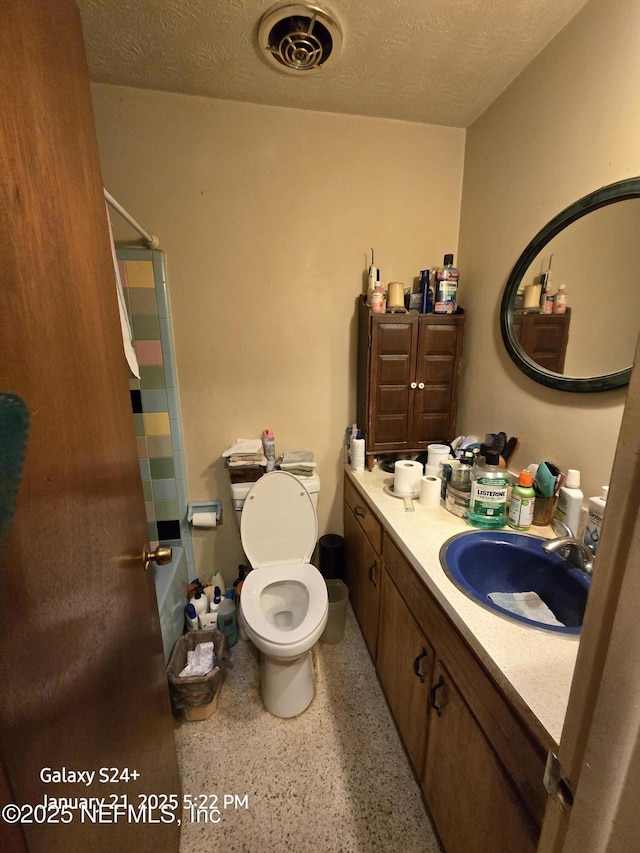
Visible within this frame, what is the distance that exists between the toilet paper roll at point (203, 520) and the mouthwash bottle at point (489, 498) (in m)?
→ 1.25

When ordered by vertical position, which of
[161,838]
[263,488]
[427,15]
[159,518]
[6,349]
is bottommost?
[161,838]

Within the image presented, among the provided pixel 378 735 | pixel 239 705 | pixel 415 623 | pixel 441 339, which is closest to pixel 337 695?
pixel 378 735

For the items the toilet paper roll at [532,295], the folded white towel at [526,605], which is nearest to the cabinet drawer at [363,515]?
the folded white towel at [526,605]

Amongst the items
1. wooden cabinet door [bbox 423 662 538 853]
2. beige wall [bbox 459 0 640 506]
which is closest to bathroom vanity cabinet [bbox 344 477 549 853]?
wooden cabinet door [bbox 423 662 538 853]

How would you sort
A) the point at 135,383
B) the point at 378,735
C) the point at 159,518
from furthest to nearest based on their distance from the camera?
the point at 159,518 < the point at 135,383 < the point at 378,735

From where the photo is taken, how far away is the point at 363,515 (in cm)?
158

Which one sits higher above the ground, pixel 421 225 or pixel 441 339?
pixel 421 225

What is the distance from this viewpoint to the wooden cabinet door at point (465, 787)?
682 mm

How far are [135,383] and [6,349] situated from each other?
1354 millimetres

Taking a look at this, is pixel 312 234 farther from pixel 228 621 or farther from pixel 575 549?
pixel 228 621

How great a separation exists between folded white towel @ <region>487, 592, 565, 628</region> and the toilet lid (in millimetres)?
868

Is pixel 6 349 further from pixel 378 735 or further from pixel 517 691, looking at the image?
pixel 378 735

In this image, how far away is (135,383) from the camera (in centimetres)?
166

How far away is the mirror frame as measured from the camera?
994mm
